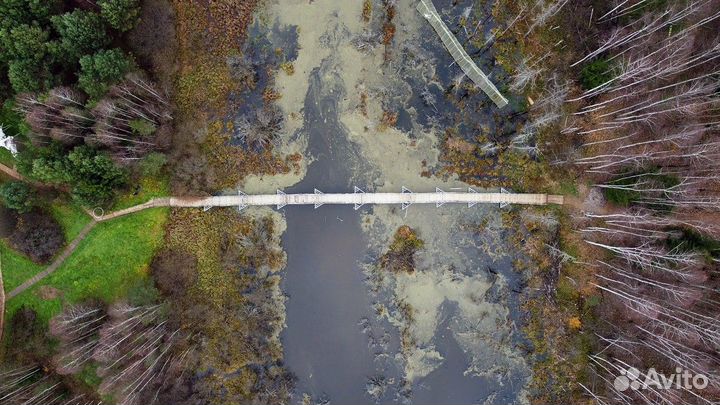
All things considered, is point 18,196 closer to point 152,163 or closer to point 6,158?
point 6,158

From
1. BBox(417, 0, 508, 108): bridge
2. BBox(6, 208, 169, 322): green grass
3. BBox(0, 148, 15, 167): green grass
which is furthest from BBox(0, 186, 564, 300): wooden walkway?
BBox(0, 148, 15, 167): green grass

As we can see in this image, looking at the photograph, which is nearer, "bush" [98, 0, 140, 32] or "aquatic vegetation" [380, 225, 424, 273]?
"bush" [98, 0, 140, 32]

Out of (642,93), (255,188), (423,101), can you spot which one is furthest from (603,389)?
(255,188)

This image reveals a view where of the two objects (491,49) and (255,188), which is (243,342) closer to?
(255,188)

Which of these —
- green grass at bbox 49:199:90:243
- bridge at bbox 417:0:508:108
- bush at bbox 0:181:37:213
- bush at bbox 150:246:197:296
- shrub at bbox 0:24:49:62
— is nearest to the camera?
shrub at bbox 0:24:49:62

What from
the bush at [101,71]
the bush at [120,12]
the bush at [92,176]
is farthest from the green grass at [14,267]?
the bush at [120,12]

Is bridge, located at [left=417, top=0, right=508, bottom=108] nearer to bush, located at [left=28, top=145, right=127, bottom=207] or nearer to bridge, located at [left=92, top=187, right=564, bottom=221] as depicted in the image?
bridge, located at [left=92, top=187, right=564, bottom=221]
